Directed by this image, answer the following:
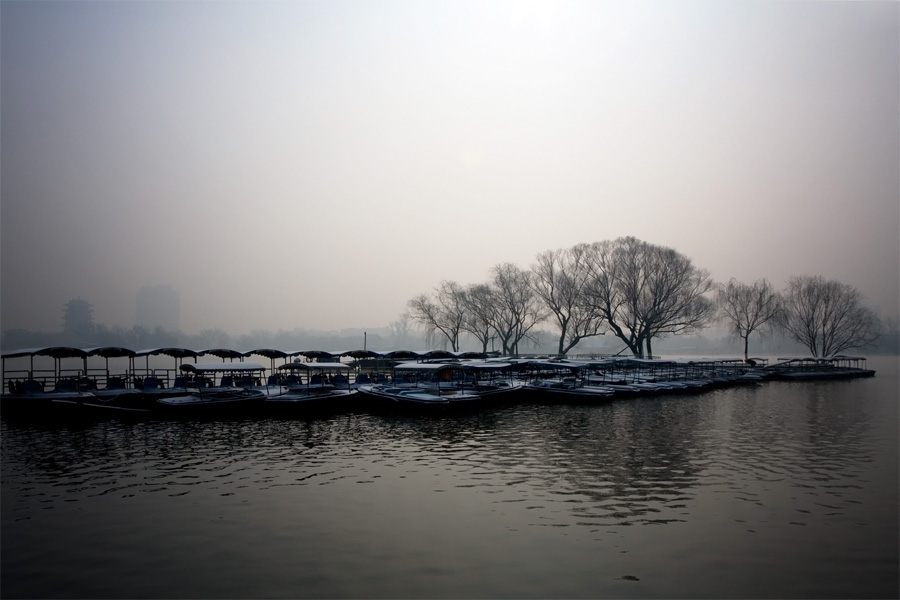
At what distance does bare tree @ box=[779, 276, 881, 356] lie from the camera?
93.4 m

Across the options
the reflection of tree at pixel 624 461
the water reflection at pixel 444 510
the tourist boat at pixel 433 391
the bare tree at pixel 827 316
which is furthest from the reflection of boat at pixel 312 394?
the bare tree at pixel 827 316

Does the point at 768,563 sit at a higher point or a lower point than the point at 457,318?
lower

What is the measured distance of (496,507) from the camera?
52.9 feet

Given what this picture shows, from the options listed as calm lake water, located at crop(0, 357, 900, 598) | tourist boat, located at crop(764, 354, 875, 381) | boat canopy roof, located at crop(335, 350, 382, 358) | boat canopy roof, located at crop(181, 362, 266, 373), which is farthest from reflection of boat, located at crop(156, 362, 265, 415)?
tourist boat, located at crop(764, 354, 875, 381)

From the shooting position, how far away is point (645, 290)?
77875mm

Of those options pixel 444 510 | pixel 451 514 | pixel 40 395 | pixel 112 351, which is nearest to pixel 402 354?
pixel 112 351

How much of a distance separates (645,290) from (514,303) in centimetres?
2031

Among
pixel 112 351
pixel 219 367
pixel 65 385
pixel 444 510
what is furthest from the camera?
pixel 112 351

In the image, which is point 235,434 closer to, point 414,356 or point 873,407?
point 414,356

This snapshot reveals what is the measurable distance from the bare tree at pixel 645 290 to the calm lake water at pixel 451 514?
162ft

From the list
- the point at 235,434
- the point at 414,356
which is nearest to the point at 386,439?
the point at 235,434

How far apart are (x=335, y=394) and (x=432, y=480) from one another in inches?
813

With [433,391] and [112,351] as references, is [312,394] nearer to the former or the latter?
[433,391]

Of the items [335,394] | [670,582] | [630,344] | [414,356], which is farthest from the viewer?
[630,344]
